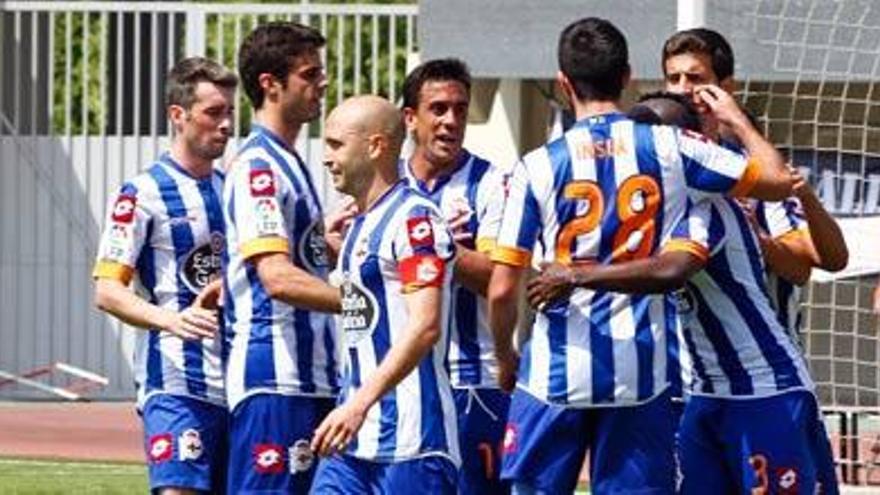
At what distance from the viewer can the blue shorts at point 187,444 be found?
432 inches

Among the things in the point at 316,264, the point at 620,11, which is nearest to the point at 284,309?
the point at 316,264

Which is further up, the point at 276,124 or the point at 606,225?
the point at 276,124

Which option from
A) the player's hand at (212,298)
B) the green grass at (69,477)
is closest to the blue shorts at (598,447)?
the player's hand at (212,298)

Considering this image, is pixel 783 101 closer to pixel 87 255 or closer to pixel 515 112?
pixel 515 112

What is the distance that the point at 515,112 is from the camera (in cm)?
2461

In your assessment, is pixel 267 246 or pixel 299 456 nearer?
pixel 267 246

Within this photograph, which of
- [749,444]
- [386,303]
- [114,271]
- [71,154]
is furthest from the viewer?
[71,154]

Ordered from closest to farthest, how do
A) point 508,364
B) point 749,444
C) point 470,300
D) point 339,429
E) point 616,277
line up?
point 339,429, point 616,277, point 508,364, point 749,444, point 470,300

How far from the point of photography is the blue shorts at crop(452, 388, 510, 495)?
1140 cm

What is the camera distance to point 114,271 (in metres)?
11.1

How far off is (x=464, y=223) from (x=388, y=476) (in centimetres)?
209

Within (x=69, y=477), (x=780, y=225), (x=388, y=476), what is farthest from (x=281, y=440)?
(x=69, y=477)

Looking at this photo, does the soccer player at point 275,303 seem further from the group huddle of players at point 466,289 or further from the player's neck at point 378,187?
the player's neck at point 378,187

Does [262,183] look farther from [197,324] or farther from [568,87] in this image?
[568,87]
